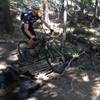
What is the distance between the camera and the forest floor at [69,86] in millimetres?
8156

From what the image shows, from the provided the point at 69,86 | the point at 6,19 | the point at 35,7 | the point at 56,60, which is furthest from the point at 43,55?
the point at 6,19

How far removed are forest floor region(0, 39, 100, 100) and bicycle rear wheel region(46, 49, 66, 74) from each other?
23cm

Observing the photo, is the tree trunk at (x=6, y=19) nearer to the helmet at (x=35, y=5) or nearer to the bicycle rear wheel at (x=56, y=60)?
the helmet at (x=35, y=5)

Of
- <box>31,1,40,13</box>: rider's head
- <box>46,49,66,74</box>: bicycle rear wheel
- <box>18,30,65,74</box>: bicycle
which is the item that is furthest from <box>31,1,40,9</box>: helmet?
<box>46,49,66,74</box>: bicycle rear wheel

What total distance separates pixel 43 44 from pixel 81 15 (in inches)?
557

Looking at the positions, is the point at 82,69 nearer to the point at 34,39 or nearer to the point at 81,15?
the point at 34,39

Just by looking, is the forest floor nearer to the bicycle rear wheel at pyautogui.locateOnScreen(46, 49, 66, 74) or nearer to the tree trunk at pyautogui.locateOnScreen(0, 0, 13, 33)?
the bicycle rear wheel at pyautogui.locateOnScreen(46, 49, 66, 74)

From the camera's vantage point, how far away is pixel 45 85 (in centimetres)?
884

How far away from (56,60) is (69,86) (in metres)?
1.54

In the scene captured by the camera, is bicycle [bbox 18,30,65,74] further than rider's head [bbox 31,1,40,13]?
Yes

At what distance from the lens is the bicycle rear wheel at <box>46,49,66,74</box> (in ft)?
31.8

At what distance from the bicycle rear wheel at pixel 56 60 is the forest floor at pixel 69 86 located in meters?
0.23

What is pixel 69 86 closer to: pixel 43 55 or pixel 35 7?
pixel 43 55

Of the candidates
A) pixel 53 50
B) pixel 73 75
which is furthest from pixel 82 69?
pixel 53 50
